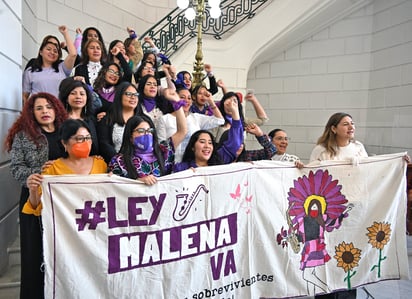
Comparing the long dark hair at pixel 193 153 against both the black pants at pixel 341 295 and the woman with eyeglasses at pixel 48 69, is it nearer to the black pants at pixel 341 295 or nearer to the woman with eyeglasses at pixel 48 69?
the black pants at pixel 341 295

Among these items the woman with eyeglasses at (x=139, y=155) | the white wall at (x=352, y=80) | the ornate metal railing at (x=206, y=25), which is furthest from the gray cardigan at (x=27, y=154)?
the white wall at (x=352, y=80)

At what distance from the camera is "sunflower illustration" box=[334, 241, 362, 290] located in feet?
8.99

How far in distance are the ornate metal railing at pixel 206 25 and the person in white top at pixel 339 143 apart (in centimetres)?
449

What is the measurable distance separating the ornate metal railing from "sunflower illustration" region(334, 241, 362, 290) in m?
5.20

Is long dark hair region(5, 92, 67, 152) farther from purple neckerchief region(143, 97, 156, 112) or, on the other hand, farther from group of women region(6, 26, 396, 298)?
purple neckerchief region(143, 97, 156, 112)

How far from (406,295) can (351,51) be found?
16.5 ft

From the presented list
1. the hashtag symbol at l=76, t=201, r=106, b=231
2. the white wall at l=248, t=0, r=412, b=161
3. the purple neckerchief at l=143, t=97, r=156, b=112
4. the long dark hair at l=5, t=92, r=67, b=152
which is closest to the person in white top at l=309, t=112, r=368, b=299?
the purple neckerchief at l=143, t=97, r=156, b=112

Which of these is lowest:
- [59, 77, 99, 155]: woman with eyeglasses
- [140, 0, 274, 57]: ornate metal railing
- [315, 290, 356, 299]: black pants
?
[315, 290, 356, 299]: black pants

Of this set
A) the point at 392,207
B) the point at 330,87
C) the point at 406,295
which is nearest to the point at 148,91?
the point at 392,207

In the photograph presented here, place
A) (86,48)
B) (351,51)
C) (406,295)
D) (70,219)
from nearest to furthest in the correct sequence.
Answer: (70,219) → (406,295) → (86,48) → (351,51)

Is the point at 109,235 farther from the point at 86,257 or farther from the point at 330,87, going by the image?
the point at 330,87

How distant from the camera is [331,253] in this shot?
2.72 metres

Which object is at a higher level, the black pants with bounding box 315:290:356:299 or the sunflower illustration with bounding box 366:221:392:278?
the sunflower illustration with bounding box 366:221:392:278

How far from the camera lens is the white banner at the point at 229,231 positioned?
200 centimetres
